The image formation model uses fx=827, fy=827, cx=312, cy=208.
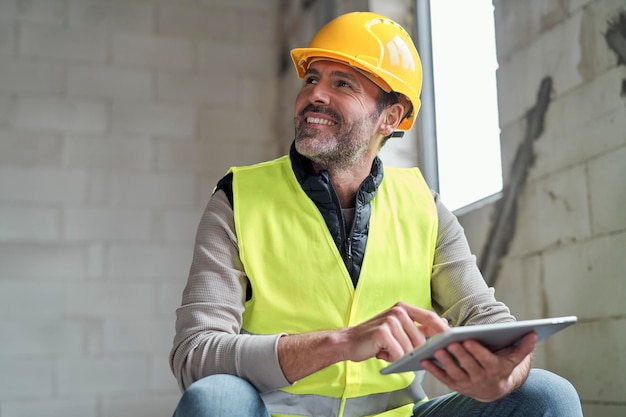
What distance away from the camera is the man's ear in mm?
2211

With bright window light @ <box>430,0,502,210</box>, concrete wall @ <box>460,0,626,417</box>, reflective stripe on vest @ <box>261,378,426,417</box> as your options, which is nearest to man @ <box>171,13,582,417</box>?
reflective stripe on vest @ <box>261,378,426,417</box>

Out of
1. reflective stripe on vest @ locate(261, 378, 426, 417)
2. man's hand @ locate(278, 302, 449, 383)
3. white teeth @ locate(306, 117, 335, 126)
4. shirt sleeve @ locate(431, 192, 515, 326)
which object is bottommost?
reflective stripe on vest @ locate(261, 378, 426, 417)

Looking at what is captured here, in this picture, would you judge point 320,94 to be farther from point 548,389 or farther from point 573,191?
point 548,389

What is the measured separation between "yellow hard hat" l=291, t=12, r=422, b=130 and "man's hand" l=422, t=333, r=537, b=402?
0.90 meters

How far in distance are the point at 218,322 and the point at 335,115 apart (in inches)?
26.0

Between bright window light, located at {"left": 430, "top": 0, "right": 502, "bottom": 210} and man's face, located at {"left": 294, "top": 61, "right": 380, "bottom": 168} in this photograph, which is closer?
man's face, located at {"left": 294, "top": 61, "right": 380, "bottom": 168}

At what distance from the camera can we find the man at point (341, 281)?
149 centimetres

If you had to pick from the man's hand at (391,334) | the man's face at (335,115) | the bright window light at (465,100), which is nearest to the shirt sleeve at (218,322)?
the man's hand at (391,334)

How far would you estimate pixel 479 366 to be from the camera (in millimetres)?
1429

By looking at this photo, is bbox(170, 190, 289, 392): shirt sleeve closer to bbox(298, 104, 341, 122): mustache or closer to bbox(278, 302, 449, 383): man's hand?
bbox(278, 302, 449, 383): man's hand

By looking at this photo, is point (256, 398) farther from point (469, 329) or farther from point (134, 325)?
point (134, 325)

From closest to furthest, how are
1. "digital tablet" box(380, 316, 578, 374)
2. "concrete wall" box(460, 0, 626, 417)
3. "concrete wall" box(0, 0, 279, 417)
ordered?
"digital tablet" box(380, 316, 578, 374)
"concrete wall" box(460, 0, 626, 417)
"concrete wall" box(0, 0, 279, 417)

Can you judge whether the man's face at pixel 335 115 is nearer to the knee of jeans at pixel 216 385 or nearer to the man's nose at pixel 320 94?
the man's nose at pixel 320 94

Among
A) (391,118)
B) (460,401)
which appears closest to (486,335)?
(460,401)
